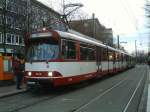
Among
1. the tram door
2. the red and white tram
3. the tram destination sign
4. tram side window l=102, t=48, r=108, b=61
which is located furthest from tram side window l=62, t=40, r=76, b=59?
tram side window l=102, t=48, r=108, b=61

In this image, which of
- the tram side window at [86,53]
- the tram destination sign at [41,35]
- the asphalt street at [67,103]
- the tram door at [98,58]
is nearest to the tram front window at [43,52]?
the tram destination sign at [41,35]

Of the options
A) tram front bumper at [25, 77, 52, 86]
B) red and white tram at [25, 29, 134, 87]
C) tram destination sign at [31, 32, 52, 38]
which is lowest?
tram front bumper at [25, 77, 52, 86]

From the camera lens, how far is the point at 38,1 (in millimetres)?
36875

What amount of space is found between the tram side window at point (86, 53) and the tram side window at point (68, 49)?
152 cm

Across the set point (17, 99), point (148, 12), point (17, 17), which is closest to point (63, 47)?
point (17, 99)

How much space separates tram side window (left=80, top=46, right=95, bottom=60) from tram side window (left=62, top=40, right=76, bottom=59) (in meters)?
1.52

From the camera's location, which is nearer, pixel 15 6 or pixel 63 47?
pixel 63 47

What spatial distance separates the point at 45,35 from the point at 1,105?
4.96 metres

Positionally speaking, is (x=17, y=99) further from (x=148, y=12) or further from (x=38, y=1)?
(x=38, y=1)

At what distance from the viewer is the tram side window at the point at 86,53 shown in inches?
830

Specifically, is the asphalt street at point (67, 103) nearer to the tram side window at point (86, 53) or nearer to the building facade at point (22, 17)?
the tram side window at point (86, 53)

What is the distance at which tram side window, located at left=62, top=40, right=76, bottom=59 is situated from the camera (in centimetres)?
1798

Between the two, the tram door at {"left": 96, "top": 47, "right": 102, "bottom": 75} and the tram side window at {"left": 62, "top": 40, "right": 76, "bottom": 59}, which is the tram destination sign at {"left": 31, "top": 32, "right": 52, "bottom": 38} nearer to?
the tram side window at {"left": 62, "top": 40, "right": 76, "bottom": 59}

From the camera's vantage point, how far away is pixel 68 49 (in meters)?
18.5
